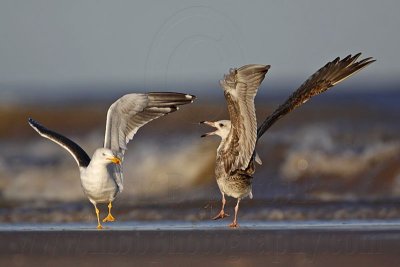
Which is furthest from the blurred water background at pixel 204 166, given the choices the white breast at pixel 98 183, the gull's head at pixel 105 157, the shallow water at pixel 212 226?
the gull's head at pixel 105 157

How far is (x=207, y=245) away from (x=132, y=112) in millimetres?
3318

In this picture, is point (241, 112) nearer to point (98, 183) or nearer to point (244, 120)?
point (244, 120)

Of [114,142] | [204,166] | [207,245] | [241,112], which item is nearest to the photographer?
[207,245]

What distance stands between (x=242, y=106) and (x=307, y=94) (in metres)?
1.68

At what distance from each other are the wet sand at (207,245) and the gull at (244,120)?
64 cm

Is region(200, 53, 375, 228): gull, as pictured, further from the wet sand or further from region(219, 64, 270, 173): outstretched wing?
the wet sand

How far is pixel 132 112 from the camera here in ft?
53.6

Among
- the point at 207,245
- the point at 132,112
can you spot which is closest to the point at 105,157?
the point at 132,112

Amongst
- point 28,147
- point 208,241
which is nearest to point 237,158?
point 208,241

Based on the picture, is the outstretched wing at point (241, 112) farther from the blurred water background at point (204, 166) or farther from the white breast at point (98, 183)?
the white breast at point (98, 183)

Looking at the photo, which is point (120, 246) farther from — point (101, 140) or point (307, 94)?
point (101, 140)

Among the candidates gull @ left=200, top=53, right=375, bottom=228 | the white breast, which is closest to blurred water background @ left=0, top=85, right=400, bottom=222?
gull @ left=200, top=53, right=375, bottom=228

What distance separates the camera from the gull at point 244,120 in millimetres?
14547

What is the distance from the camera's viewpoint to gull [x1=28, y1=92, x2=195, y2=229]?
1547 centimetres
